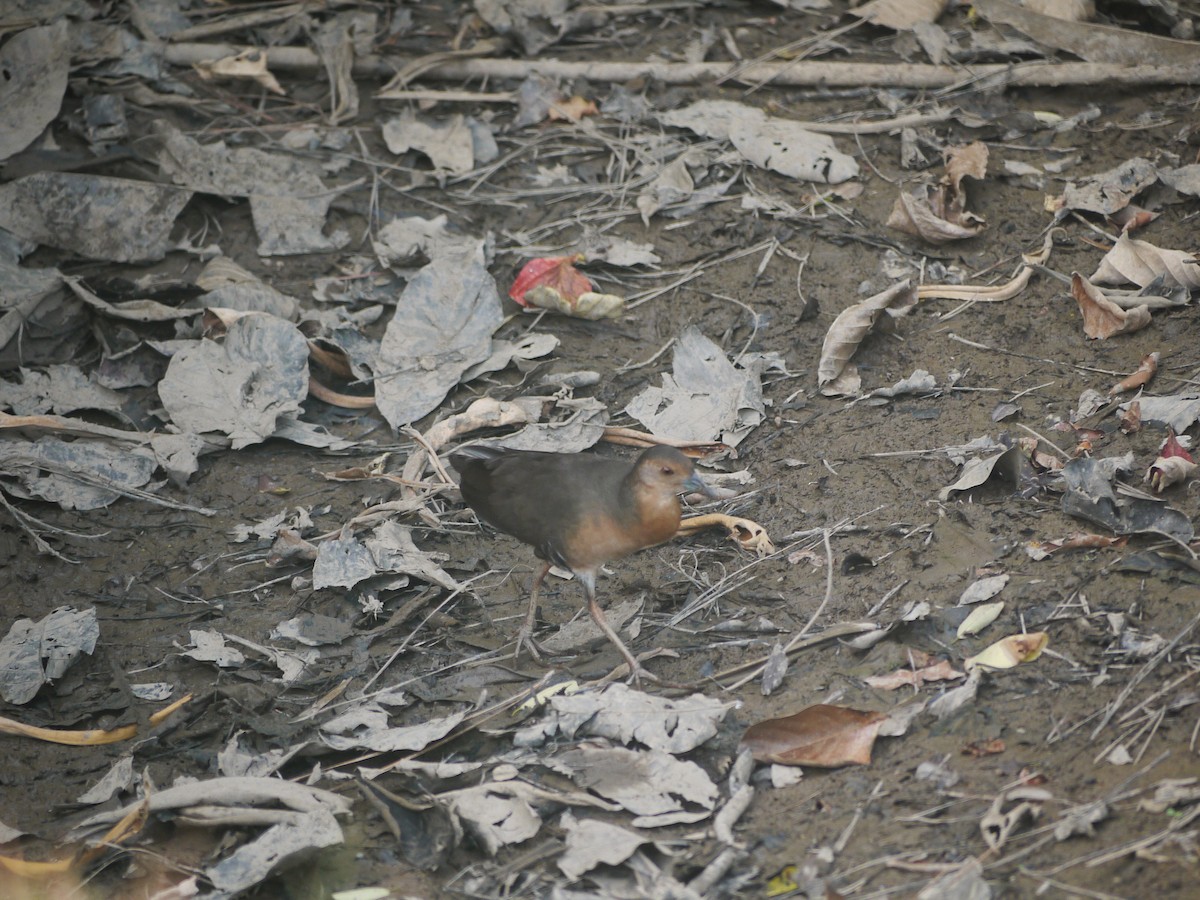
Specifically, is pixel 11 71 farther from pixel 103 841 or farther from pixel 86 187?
pixel 103 841

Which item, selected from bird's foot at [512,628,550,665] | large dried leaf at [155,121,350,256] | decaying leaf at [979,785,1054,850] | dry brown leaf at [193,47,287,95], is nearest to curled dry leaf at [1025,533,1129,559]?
decaying leaf at [979,785,1054,850]

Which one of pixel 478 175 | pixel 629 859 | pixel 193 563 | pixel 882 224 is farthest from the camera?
pixel 478 175

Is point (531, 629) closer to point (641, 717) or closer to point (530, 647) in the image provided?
point (530, 647)

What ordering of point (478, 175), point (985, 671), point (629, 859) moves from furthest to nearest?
point (478, 175) < point (985, 671) < point (629, 859)

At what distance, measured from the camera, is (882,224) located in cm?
584

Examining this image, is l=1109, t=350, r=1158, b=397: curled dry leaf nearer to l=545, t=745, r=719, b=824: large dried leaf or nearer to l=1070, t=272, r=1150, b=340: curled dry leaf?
l=1070, t=272, r=1150, b=340: curled dry leaf

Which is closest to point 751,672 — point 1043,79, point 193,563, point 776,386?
point 776,386

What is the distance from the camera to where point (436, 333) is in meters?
5.88

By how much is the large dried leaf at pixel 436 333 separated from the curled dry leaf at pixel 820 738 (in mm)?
2632

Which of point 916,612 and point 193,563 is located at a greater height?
point 916,612

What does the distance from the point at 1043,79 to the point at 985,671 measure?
3978 mm

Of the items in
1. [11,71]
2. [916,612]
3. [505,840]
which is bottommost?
[505,840]

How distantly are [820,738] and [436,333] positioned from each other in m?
3.15

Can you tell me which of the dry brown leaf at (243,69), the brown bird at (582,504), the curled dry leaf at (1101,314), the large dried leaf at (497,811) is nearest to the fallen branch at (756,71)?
the dry brown leaf at (243,69)
